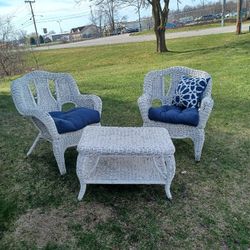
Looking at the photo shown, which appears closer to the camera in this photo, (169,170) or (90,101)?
(169,170)

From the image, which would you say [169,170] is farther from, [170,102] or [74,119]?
[170,102]

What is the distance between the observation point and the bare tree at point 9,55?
589 inches

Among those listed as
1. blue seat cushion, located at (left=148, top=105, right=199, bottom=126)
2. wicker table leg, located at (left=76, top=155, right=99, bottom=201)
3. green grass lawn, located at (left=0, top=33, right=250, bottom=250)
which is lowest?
green grass lawn, located at (left=0, top=33, right=250, bottom=250)

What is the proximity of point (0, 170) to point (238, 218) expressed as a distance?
2221 mm

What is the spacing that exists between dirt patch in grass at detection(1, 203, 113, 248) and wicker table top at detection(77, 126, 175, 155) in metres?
0.45

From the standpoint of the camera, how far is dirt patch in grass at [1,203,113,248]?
198 centimetres

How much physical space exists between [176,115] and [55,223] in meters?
1.51

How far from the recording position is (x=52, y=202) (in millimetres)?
2361

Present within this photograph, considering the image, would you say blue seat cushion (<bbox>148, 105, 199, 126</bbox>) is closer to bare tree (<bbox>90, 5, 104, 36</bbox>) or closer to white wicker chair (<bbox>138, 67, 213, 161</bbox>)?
white wicker chair (<bbox>138, 67, 213, 161</bbox>)

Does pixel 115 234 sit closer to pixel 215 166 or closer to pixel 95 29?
pixel 215 166

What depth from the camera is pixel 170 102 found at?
350 centimetres

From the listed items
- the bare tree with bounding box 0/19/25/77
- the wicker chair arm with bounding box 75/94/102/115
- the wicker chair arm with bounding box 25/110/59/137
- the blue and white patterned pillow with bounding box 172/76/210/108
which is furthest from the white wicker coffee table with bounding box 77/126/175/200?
the bare tree with bounding box 0/19/25/77

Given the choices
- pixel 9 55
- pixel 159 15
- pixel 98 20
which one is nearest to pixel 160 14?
pixel 159 15

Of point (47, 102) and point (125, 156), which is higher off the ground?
point (47, 102)
